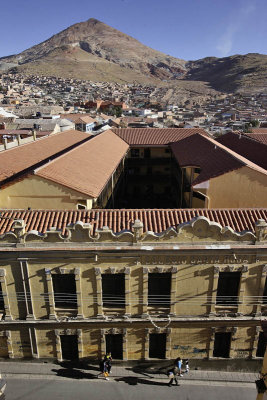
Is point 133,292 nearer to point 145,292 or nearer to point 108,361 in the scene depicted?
point 145,292

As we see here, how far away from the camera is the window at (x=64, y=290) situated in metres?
15.3

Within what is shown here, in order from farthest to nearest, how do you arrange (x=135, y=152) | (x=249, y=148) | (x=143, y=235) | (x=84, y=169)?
(x=135, y=152), (x=249, y=148), (x=84, y=169), (x=143, y=235)

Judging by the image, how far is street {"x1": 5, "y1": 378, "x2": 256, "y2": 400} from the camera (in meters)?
15.5

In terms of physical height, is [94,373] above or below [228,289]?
below

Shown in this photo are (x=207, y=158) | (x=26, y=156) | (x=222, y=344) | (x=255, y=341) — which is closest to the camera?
(x=255, y=341)

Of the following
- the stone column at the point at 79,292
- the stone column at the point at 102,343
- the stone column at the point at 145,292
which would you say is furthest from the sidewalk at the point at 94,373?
the stone column at the point at 145,292

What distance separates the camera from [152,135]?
4459 cm

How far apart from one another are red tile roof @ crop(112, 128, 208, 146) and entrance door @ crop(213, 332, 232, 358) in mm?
30052

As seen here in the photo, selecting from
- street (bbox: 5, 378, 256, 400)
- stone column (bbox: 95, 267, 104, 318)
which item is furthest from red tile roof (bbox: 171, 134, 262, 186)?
street (bbox: 5, 378, 256, 400)

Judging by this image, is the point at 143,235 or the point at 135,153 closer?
the point at 143,235

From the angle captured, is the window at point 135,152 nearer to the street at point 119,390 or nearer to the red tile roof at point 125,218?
the red tile roof at point 125,218

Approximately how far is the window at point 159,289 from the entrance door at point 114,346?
3271 millimetres

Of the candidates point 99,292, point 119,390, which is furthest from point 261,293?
point 119,390

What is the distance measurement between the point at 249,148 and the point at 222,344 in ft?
74.3
